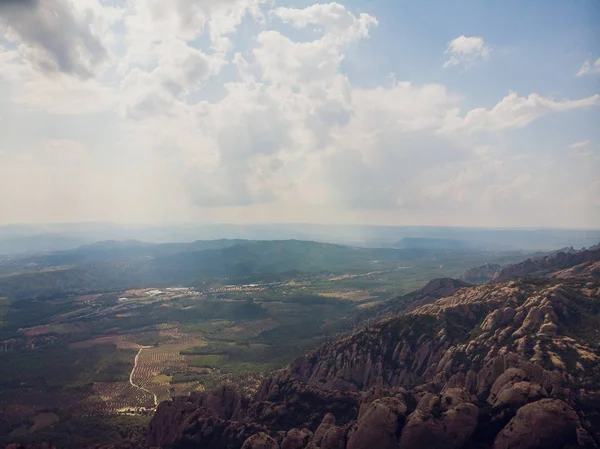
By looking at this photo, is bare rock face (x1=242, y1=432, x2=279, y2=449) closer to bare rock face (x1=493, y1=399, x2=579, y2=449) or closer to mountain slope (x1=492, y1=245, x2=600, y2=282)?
bare rock face (x1=493, y1=399, x2=579, y2=449)

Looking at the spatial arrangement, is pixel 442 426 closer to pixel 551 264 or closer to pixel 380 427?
pixel 380 427

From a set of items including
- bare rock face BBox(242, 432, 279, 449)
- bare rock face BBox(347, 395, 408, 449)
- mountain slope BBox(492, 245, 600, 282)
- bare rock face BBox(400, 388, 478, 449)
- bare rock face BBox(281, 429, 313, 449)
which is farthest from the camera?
mountain slope BBox(492, 245, 600, 282)

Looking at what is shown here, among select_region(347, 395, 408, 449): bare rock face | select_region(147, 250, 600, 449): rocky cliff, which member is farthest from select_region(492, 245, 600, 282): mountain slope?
select_region(347, 395, 408, 449): bare rock face

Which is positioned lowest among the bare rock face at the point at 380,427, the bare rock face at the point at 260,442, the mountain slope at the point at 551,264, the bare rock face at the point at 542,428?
the bare rock face at the point at 260,442

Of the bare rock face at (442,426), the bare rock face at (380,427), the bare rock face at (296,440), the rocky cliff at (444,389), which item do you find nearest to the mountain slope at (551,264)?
the rocky cliff at (444,389)

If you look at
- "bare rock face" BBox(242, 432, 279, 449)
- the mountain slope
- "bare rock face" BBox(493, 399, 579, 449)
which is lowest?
"bare rock face" BBox(242, 432, 279, 449)

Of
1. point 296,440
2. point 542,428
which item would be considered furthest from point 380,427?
point 542,428

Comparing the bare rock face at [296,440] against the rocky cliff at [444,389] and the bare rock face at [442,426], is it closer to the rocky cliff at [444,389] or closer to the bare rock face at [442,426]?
the rocky cliff at [444,389]

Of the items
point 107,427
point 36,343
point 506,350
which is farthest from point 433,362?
point 36,343
